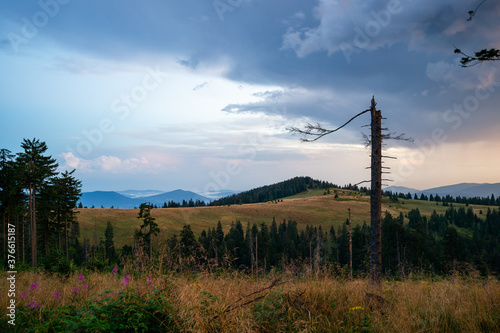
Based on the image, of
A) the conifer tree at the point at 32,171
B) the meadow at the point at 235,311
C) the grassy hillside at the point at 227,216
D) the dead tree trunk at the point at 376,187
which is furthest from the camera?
the grassy hillside at the point at 227,216

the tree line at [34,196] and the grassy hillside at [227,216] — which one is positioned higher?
the tree line at [34,196]

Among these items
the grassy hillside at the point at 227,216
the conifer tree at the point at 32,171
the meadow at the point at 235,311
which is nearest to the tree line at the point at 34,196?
the conifer tree at the point at 32,171

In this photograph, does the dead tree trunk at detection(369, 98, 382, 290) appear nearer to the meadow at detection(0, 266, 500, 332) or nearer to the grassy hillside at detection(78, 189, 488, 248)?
the meadow at detection(0, 266, 500, 332)

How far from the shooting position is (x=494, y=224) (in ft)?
367

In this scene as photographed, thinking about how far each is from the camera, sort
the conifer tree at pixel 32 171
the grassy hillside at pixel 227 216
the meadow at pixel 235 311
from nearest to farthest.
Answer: the meadow at pixel 235 311, the conifer tree at pixel 32 171, the grassy hillside at pixel 227 216

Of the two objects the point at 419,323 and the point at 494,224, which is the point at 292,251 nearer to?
the point at 419,323

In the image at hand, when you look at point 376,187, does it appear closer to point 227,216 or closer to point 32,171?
point 32,171

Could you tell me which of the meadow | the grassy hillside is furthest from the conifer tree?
the grassy hillside

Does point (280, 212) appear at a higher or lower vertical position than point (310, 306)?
lower

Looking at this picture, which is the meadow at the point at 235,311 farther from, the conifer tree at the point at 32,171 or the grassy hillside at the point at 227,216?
the grassy hillside at the point at 227,216

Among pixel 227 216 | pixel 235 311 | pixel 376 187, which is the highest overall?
pixel 376 187

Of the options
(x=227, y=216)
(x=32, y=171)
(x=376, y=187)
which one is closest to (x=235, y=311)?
(x=376, y=187)

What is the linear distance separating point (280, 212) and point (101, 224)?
246ft

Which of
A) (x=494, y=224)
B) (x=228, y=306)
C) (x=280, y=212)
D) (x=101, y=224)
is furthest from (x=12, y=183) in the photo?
(x=494, y=224)
